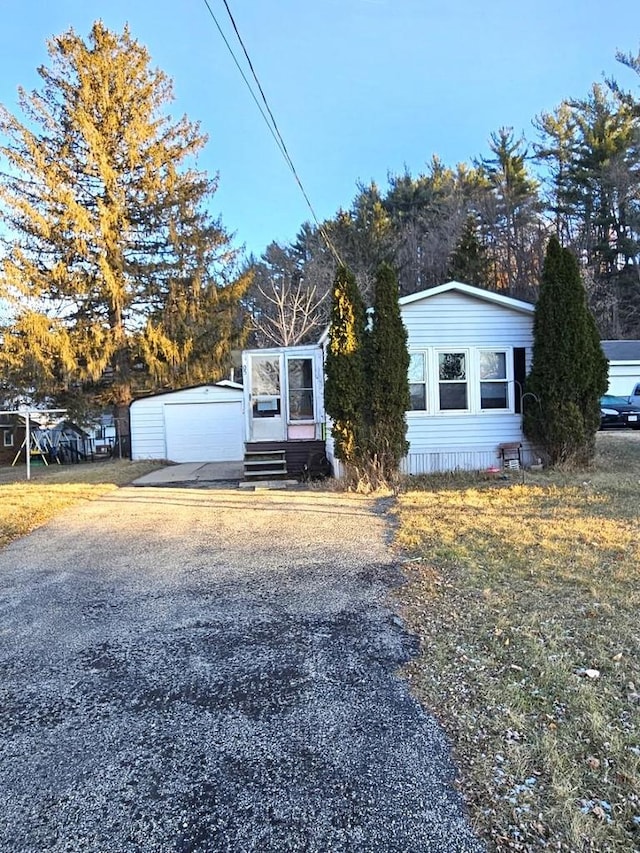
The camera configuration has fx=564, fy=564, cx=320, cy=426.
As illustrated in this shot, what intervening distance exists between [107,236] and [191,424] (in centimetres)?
660

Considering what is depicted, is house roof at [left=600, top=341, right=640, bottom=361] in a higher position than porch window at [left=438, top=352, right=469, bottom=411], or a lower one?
higher

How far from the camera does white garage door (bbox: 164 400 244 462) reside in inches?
704

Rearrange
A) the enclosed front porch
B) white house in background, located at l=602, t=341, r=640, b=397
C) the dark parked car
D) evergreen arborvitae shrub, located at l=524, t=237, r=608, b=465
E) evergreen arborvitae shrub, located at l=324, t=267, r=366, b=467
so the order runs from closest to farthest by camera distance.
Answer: evergreen arborvitae shrub, located at l=324, t=267, r=366, b=467 → evergreen arborvitae shrub, located at l=524, t=237, r=608, b=465 → the enclosed front porch → the dark parked car → white house in background, located at l=602, t=341, r=640, b=397

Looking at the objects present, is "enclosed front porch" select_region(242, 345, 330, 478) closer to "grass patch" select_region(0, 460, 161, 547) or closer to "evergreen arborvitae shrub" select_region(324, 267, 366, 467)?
"evergreen arborvitae shrub" select_region(324, 267, 366, 467)

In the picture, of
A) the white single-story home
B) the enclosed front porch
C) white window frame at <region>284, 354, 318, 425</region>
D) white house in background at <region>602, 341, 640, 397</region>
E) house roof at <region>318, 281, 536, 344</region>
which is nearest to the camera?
house roof at <region>318, 281, 536, 344</region>

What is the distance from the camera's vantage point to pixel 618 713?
8.39 feet

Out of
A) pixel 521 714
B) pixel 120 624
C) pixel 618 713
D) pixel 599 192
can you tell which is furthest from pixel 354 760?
pixel 599 192

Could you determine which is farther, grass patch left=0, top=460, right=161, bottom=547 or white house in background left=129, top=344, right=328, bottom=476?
white house in background left=129, top=344, right=328, bottom=476

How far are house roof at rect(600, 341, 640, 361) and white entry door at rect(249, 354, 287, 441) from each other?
52.3 feet

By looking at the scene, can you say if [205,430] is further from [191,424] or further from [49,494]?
[49,494]

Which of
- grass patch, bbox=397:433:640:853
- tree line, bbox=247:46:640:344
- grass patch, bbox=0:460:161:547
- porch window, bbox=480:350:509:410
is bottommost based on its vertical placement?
grass patch, bbox=0:460:161:547

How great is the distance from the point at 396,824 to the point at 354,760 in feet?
1.24

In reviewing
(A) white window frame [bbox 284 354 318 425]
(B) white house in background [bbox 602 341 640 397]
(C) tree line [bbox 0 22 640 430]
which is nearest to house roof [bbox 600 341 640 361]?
(B) white house in background [bbox 602 341 640 397]

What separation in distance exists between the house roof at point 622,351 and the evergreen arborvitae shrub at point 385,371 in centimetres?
1636
